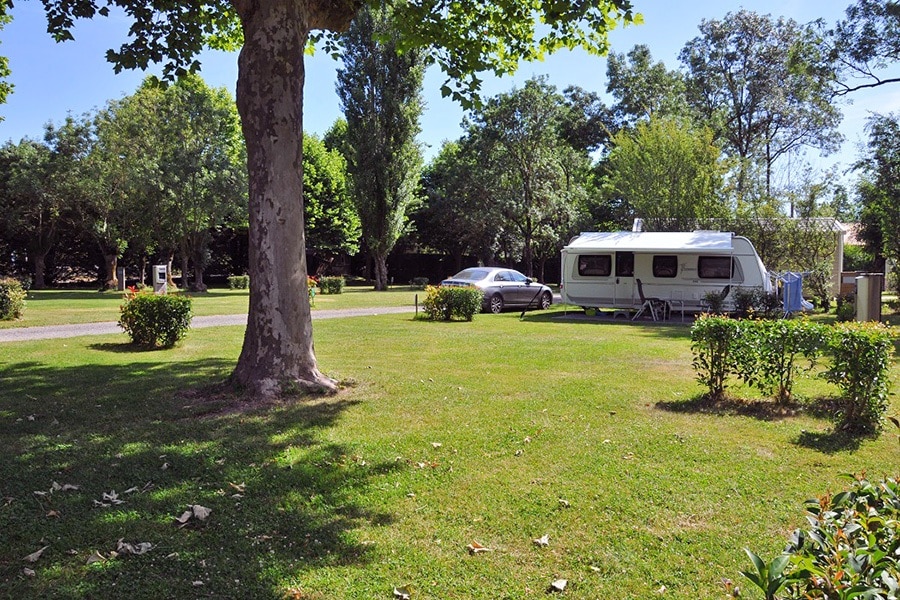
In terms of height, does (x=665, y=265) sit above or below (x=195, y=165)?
below

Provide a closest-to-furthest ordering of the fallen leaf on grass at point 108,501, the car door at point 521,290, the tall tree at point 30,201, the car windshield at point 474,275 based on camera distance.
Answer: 1. the fallen leaf on grass at point 108,501
2. the car windshield at point 474,275
3. the car door at point 521,290
4. the tall tree at point 30,201

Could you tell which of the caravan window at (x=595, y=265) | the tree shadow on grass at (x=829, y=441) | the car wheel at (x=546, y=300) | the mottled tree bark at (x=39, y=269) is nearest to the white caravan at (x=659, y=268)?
the caravan window at (x=595, y=265)

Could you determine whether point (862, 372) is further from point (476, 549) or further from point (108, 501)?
point (108, 501)

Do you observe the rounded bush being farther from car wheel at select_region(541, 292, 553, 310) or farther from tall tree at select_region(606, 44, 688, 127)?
tall tree at select_region(606, 44, 688, 127)

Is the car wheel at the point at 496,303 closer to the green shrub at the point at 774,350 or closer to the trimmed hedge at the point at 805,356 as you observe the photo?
the trimmed hedge at the point at 805,356

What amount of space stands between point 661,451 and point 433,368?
4.42 m

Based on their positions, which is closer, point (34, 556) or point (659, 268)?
point (34, 556)

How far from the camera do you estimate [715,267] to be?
17.6m

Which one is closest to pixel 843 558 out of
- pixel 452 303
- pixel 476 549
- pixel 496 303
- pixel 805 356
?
pixel 476 549

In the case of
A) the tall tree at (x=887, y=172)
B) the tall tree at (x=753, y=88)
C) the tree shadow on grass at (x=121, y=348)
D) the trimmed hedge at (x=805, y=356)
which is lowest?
the tree shadow on grass at (x=121, y=348)

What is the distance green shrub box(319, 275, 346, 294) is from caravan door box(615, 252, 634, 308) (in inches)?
592

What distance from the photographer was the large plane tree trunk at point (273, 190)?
23.1ft

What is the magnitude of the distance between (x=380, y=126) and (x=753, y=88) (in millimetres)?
22412

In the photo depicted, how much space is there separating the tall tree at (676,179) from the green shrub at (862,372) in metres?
18.4
